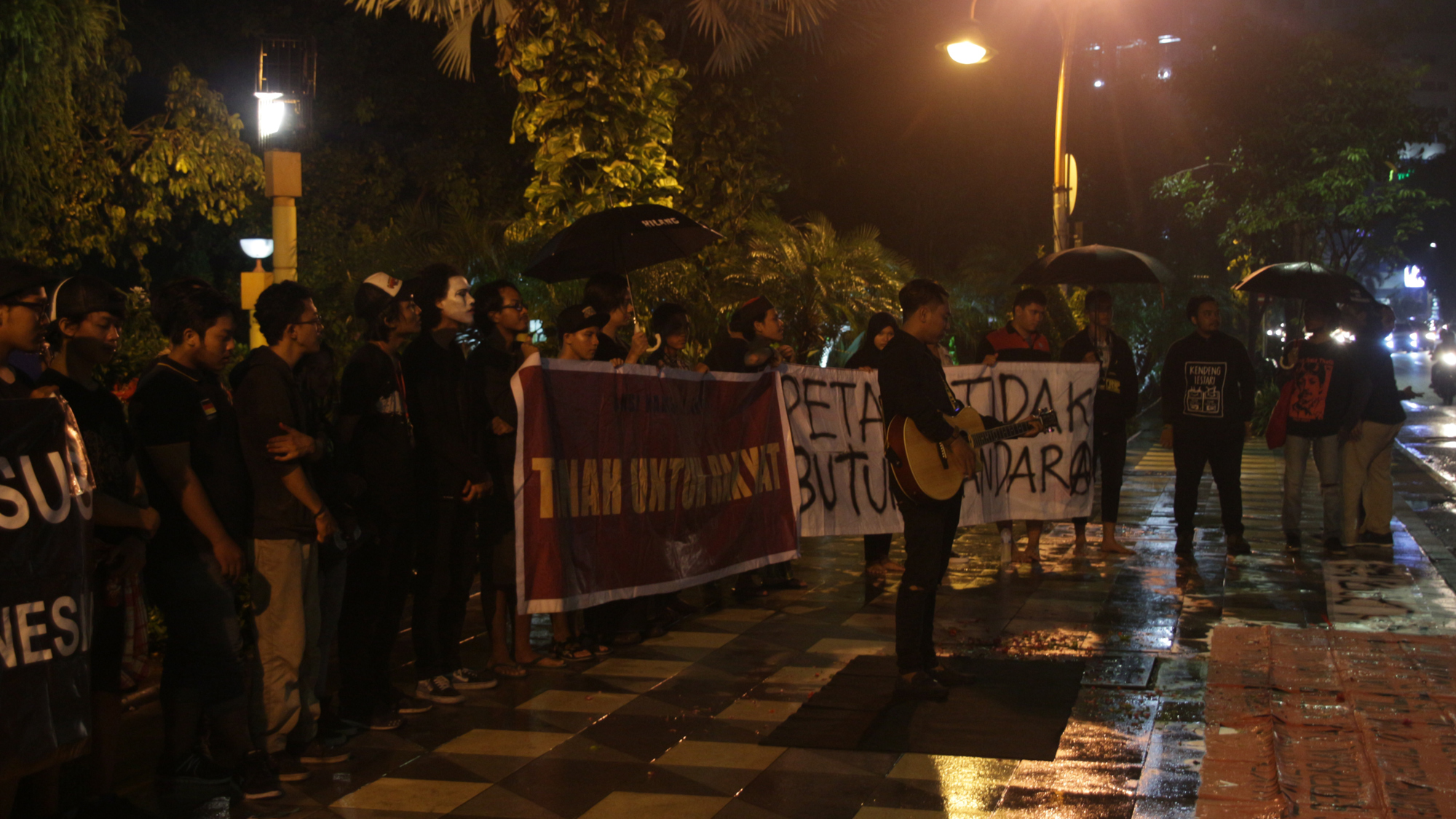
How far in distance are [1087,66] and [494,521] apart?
3404cm

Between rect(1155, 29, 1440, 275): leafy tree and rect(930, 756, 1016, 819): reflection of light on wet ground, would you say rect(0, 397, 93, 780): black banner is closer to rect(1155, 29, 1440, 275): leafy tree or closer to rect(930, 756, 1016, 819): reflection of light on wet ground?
rect(930, 756, 1016, 819): reflection of light on wet ground

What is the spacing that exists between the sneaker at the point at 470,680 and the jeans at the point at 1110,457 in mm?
5259

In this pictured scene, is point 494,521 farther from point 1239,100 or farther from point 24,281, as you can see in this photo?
point 1239,100

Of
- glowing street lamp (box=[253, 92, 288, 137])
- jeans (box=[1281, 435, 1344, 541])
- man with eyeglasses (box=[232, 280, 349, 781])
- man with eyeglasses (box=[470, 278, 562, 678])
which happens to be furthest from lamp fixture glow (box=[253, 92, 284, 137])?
jeans (box=[1281, 435, 1344, 541])

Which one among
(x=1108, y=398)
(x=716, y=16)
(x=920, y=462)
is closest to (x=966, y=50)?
(x=716, y=16)

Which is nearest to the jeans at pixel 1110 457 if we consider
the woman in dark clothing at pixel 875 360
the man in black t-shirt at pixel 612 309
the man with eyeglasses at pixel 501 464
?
the woman in dark clothing at pixel 875 360

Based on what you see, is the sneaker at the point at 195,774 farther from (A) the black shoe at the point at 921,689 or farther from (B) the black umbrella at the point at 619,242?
(B) the black umbrella at the point at 619,242

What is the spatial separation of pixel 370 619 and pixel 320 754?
0.71 metres

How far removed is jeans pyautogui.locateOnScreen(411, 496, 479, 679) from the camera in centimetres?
607

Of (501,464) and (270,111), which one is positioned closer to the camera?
(501,464)

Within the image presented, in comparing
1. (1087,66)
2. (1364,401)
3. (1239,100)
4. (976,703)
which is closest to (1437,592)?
(1364,401)

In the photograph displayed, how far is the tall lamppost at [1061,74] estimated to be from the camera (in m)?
13.7

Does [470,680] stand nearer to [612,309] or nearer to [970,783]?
[612,309]

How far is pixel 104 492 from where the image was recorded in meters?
4.32
